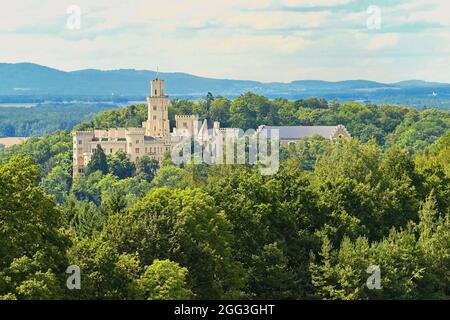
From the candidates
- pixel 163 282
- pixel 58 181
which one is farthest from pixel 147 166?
pixel 163 282

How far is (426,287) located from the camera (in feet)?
173

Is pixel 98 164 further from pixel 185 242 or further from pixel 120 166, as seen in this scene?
pixel 185 242

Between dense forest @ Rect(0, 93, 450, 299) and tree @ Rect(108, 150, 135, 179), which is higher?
dense forest @ Rect(0, 93, 450, 299)

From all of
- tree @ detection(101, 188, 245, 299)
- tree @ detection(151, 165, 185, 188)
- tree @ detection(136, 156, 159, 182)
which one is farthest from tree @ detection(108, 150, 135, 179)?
tree @ detection(101, 188, 245, 299)

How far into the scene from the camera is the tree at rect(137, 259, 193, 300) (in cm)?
4212

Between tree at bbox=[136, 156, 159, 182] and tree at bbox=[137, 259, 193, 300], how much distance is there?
485 ft

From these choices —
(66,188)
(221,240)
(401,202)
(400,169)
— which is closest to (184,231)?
(221,240)

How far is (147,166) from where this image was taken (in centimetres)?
19400

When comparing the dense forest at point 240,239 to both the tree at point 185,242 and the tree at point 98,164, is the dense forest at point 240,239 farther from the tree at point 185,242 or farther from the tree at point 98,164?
the tree at point 98,164

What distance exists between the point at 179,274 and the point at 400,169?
2743 cm

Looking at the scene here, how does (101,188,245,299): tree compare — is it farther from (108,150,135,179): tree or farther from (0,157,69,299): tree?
(108,150,135,179): tree

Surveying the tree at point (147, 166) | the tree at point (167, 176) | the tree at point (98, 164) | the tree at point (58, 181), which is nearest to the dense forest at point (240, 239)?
the tree at point (167, 176)

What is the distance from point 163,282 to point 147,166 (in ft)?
499
